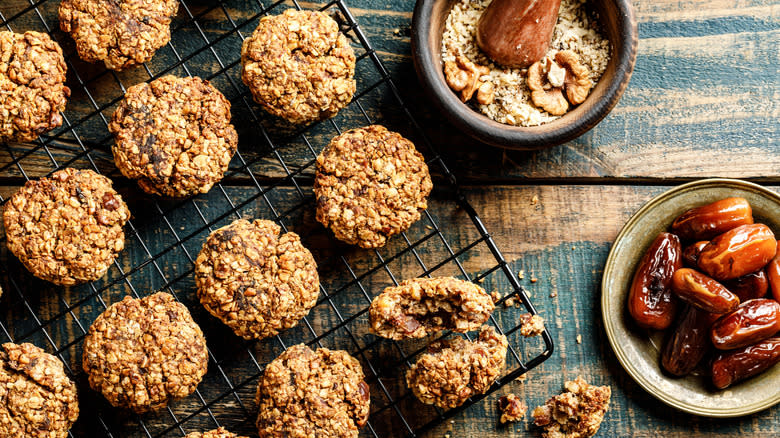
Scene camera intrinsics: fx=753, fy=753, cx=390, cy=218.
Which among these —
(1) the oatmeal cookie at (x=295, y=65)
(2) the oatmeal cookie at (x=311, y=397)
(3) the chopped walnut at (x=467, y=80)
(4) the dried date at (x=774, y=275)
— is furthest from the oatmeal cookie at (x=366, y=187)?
(4) the dried date at (x=774, y=275)

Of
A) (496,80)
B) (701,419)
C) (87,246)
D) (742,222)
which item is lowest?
(701,419)

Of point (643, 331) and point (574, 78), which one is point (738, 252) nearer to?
point (643, 331)

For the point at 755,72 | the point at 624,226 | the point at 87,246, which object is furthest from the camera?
the point at 755,72

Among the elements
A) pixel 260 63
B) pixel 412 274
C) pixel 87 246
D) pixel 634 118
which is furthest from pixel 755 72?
pixel 87 246

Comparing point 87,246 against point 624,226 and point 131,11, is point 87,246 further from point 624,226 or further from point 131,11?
point 624,226

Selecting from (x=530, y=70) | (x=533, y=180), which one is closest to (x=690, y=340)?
(x=533, y=180)

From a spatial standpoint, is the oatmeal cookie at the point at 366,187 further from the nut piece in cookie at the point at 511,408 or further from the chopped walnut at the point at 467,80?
the nut piece in cookie at the point at 511,408

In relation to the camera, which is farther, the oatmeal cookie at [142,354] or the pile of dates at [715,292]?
the pile of dates at [715,292]
